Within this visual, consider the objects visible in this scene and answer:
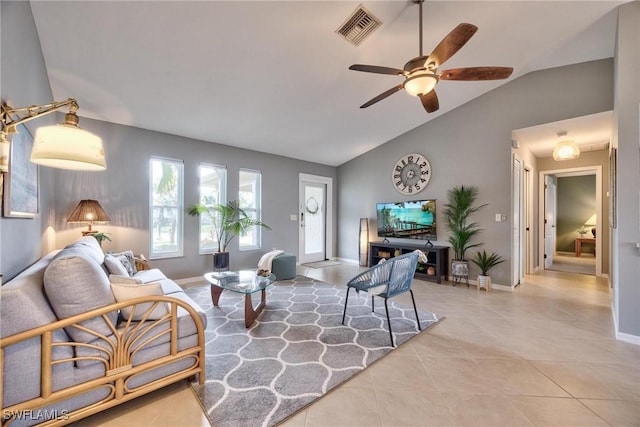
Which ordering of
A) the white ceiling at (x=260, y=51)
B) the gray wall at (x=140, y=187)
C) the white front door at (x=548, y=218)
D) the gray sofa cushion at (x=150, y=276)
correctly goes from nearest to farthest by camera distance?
the white ceiling at (x=260, y=51), the gray sofa cushion at (x=150, y=276), the gray wall at (x=140, y=187), the white front door at (x=548, y=218)

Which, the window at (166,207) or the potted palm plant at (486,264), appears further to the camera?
the window at (166,207)

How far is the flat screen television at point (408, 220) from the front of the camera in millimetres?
4629

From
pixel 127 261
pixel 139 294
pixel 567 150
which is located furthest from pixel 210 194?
pixel 567 150

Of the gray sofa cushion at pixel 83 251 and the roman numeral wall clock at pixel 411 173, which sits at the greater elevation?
the roman numeral wall clock at pixel 411 173

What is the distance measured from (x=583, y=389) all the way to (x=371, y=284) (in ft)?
4.98

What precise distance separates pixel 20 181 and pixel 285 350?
2232 mm

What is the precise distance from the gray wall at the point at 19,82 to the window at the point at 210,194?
2.20m

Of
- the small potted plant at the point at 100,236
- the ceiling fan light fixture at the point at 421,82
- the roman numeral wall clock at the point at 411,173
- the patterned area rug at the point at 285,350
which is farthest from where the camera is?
the roman numeral wall clock at the point at 411,173

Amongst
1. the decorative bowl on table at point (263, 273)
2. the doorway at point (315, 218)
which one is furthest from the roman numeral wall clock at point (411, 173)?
the decorative bowl on table at point (263, 273)

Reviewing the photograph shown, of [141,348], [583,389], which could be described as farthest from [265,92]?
[583,389]

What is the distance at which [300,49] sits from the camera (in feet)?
8.91

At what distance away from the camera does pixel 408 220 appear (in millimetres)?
4938

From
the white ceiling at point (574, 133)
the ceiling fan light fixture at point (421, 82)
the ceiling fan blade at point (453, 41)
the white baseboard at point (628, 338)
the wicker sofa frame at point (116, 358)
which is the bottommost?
the white baseboard at point (628, 338)

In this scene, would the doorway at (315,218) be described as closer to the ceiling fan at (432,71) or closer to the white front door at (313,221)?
the white front door at (313,221)
